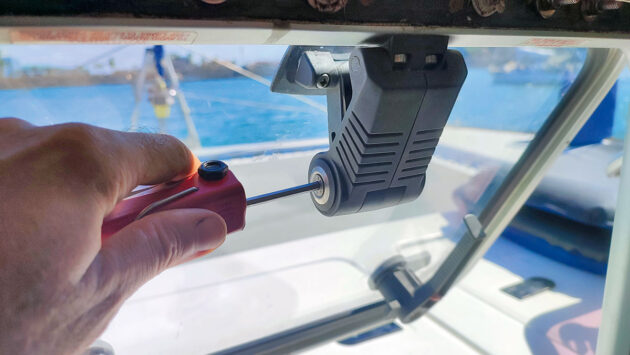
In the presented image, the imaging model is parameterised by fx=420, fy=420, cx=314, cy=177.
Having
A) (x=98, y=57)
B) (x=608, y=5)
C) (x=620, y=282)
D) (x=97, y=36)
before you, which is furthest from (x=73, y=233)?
(x=620, y=282)

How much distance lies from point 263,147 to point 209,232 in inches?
24.9

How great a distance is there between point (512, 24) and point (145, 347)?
138 centimetres

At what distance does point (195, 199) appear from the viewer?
0.55 meters

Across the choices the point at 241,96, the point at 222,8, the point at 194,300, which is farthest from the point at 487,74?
the point at 222,8

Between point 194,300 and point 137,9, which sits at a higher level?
point 137,9

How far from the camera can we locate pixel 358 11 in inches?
20.4

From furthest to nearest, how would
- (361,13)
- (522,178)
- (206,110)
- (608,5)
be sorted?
(522,178) < (206,110) < (608,5) < (361,13)

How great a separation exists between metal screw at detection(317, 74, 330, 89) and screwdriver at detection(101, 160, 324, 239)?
21 centimetres

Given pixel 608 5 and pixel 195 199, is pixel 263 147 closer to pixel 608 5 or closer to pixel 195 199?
pixel 195 199

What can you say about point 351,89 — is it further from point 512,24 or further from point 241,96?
point 241,96

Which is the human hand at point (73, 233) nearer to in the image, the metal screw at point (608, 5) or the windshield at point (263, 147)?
the windshield at point (263, 147)

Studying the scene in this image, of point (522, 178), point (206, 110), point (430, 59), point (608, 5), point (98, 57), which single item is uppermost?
point (608, 5)

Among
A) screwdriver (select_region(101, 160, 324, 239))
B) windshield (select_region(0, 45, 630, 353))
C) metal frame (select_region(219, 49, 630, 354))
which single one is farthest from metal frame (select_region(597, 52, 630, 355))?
screwdriver (select_region(101, 160, 324, 239))

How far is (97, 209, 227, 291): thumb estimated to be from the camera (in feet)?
1.51
